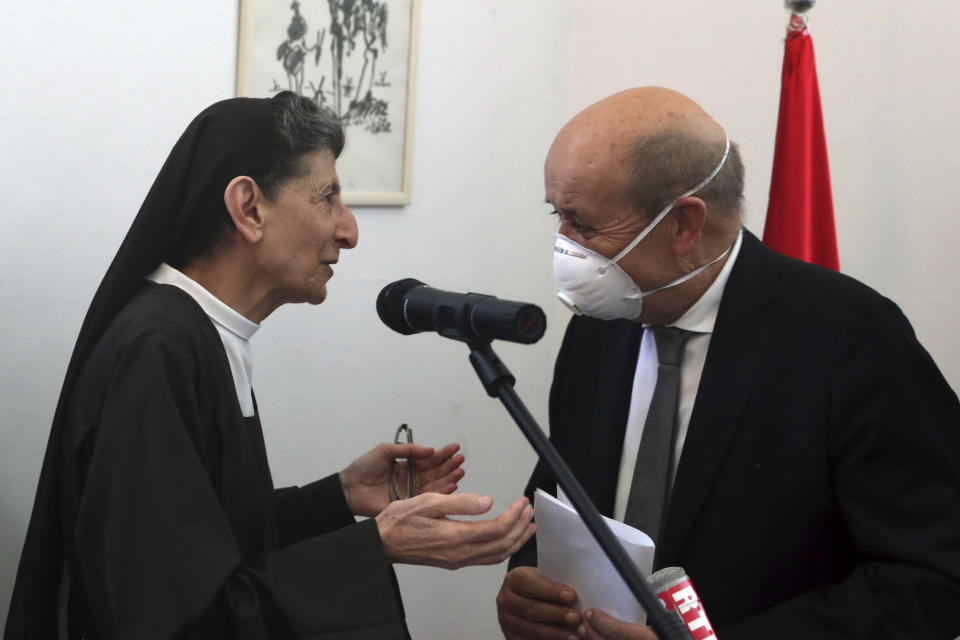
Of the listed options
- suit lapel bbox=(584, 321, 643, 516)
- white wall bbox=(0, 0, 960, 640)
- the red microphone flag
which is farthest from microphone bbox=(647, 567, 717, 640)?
the red microphone flag

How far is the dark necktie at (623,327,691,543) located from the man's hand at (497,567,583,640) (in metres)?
0.23

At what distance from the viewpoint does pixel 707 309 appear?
6.82 ft

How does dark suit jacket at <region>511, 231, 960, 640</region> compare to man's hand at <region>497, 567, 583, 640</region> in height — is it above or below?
above

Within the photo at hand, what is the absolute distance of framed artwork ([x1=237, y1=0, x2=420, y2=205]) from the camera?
277 centimetres

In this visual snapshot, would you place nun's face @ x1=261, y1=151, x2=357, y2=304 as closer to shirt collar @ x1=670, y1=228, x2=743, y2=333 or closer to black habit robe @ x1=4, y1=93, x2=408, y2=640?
black habit robe @ x1=4, y1=93, x2=408, y2=640

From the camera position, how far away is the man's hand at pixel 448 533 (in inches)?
70.7

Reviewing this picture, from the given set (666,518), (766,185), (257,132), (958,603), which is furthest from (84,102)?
(766,185)

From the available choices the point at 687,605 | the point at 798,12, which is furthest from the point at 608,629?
the point at 798,12

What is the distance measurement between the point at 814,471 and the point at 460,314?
0.85m

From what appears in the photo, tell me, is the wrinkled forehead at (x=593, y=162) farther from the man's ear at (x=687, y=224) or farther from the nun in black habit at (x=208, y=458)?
the nun in black habit at (x=208, y=458)

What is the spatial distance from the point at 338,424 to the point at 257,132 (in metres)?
1.38

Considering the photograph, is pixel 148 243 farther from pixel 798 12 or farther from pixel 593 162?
pixel 798 12

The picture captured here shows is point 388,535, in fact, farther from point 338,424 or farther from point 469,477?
point 469,477

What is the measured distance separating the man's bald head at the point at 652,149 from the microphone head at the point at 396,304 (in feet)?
2.01
